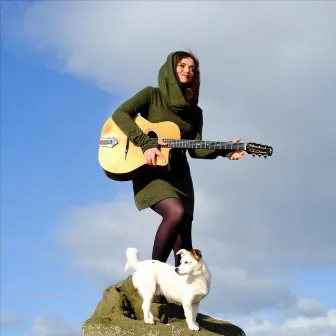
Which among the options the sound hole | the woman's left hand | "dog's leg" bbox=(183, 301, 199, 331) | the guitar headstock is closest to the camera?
"dog's leg" bbox=(183, 301, 199, 331)

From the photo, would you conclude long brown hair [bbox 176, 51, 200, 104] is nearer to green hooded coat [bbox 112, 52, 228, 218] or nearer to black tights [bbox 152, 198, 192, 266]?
green hooded coat [bbox 112, 52, 228, 218]

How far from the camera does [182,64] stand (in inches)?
348

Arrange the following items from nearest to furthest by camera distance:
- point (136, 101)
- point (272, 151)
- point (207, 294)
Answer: point (207, 294) < point (272, 151) < point (136, 101)

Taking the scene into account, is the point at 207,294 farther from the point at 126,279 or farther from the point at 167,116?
the point at 167,116

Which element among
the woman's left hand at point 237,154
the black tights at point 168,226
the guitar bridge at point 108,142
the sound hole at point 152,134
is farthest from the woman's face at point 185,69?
the black tights at point 168,226

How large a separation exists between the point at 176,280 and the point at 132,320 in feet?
2.54

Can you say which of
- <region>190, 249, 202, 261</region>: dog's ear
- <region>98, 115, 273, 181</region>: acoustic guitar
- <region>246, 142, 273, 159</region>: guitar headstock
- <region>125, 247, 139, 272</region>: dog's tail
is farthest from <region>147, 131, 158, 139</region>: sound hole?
<region>190, 249, 202, 261</region>: dog's ear

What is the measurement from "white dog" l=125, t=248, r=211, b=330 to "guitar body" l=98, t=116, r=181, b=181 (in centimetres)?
103

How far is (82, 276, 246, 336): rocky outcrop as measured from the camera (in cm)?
785

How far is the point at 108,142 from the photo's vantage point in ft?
29.3

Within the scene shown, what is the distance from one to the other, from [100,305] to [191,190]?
1.80m

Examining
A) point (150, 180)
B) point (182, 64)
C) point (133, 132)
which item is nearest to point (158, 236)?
point (150, 180)

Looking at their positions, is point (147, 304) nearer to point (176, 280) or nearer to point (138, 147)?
point (176, 280)

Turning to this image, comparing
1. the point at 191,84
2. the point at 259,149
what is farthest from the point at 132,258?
the point at 191,84
